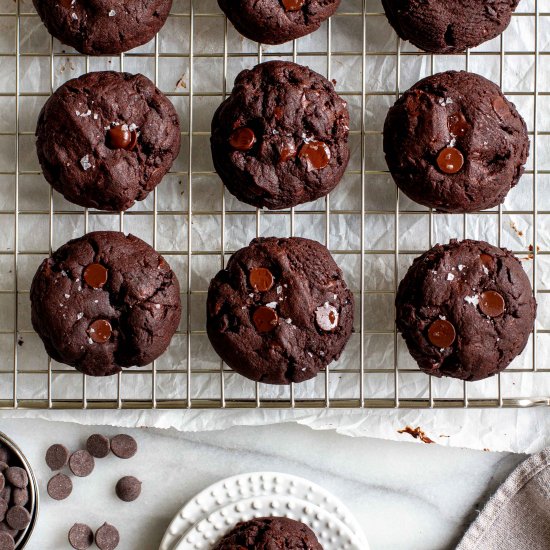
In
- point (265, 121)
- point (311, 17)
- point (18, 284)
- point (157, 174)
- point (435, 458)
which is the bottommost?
point (435, 458)

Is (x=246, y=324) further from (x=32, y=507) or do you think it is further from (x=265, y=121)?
(x=32, y=507)

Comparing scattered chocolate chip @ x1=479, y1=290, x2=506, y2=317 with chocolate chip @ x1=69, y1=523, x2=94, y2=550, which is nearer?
scattered chocolate chip @ x1=479, y1=290, x2=506, y2=317

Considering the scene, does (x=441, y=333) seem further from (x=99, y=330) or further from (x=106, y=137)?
(x=106, y=137)

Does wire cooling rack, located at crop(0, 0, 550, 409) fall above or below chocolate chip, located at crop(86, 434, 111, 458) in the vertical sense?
above

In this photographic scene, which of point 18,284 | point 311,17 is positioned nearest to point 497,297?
point 311,17

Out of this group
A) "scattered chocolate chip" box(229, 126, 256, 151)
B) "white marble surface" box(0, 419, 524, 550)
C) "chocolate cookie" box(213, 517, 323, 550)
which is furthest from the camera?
"white marble surface" box(0, 419, 524, 550)

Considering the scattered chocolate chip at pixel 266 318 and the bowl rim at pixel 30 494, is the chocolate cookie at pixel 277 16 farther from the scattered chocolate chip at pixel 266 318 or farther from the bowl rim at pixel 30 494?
the bowl rim at pixel 30 494

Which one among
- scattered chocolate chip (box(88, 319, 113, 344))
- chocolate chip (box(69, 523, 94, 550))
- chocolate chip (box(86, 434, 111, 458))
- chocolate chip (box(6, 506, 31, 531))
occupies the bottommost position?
chocolate chip (box(69, 523, 94, 550))

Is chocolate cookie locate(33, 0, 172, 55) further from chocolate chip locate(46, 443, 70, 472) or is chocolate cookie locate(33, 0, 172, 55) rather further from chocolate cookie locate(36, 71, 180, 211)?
chocolate chip locate(46, 443, 70, 472)

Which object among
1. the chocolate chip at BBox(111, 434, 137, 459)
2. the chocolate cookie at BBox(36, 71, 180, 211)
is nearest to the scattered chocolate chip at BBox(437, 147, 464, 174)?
the chocolate cookie at BBox(36, 71, 180, 211)
